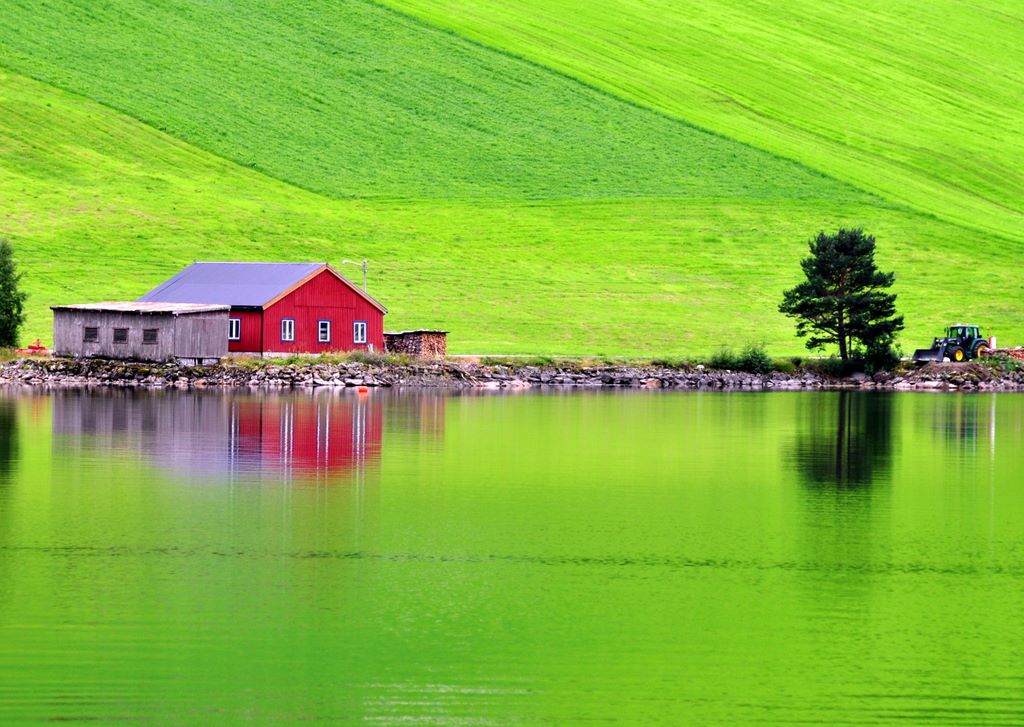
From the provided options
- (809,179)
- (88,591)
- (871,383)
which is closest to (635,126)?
(809,179)

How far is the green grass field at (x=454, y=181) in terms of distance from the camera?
105 m

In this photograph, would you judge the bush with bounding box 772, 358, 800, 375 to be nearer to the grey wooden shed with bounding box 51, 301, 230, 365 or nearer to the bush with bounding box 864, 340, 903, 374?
the bush with bounding box 864, 340, 903, 374

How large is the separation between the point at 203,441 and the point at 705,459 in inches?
590

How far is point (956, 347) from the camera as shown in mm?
93500

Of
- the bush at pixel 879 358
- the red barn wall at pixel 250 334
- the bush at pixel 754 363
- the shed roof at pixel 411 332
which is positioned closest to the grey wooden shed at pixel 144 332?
the red barn wall at pixel 250 334

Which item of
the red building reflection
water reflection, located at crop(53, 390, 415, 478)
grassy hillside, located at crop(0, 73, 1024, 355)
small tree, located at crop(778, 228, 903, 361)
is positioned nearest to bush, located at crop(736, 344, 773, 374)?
small tree, located at crop(778, 228, 903, 361)

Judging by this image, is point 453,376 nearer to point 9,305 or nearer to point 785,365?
point 785,365

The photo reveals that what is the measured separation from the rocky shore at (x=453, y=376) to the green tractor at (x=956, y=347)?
0.97 m

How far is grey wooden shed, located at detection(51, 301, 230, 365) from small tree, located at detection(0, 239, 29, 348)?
79.7 inches

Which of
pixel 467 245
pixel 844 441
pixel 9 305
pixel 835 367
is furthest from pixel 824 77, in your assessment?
→ pixel 844 441

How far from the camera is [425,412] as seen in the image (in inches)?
2559

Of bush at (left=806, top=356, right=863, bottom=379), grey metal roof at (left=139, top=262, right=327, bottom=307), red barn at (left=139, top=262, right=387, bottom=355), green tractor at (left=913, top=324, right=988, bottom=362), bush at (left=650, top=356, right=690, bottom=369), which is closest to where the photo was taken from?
red barn at (left=139, top=262, right=387, bottom=355)

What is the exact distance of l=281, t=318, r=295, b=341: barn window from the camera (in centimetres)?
8762

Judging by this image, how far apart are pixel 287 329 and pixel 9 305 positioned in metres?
14.1
